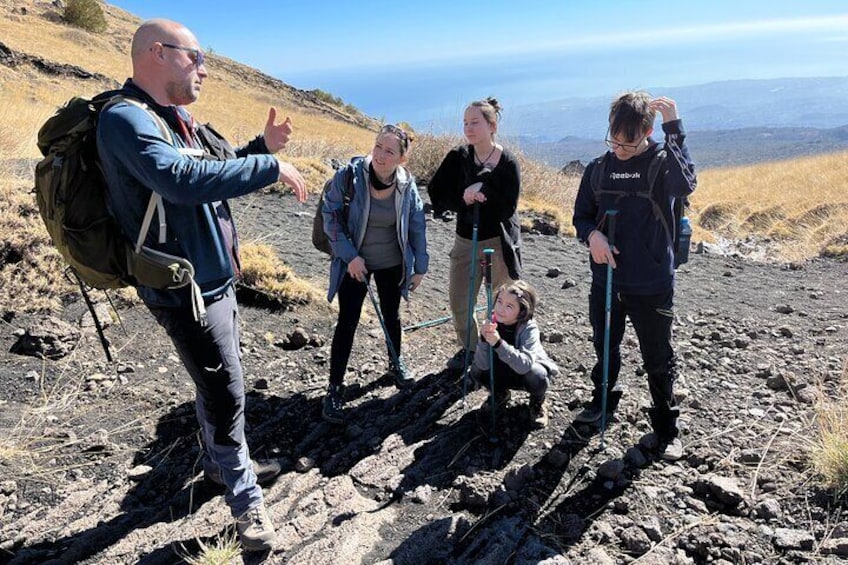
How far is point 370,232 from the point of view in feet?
14.2

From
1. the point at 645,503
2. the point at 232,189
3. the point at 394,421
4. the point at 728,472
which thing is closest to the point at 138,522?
the point at 394,421

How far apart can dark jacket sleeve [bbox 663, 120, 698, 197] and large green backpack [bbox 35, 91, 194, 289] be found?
2492mm

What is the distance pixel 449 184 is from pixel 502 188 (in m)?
0.46

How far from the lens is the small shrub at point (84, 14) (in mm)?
41312

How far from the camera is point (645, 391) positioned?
4.87 metres

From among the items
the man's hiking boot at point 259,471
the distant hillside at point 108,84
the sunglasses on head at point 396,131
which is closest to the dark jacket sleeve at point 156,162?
the sunglasses on head at point 396,131

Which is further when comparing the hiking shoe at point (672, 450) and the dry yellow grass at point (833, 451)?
the hiking shoe at point (672, 450)

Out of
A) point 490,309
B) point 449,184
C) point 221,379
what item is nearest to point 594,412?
point 490,309

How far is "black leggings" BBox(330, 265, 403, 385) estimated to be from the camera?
4363mm

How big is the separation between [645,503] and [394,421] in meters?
1.75

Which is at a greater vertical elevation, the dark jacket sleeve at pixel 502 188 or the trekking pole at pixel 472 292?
the dark jacket sleeve at pixel 502 188

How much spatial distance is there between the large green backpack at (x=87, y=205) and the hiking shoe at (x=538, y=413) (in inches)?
102

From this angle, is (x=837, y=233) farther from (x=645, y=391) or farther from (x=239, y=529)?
(x=239, y=529)

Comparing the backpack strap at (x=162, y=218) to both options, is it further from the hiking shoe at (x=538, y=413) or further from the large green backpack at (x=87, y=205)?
the hiking shoe at (x=538, y=413)
